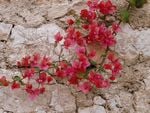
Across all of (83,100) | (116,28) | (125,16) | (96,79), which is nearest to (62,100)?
(83,100)

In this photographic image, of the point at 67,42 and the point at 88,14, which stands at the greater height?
the point at 88,14

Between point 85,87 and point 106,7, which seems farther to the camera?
point 106,7

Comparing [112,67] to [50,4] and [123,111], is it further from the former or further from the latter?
[50,4]

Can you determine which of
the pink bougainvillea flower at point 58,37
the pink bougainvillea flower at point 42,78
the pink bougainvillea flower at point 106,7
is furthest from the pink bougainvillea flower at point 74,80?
the pink bougainvillea flower at point 106,7

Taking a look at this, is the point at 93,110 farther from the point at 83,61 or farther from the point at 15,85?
the point at 15,85

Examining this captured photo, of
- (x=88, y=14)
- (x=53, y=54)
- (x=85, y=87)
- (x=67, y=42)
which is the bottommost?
(x=85, y=87)

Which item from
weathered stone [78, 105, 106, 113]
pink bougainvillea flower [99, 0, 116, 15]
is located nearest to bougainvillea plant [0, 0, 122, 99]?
pink bougainvillea flower [99, 0, 116, 15]

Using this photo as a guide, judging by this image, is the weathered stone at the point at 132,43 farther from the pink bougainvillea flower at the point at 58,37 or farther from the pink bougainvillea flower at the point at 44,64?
the pink bougainvillea flower at the point at 44,64
